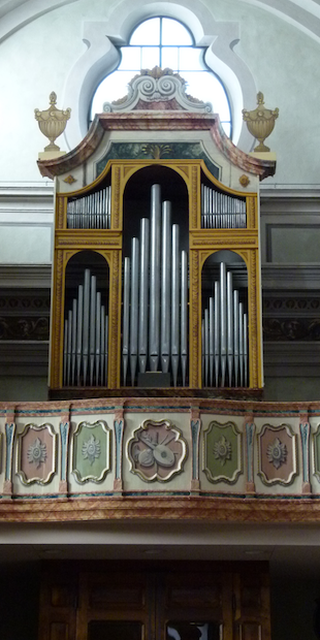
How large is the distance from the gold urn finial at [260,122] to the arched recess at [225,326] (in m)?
1.60

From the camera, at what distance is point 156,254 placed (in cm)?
1296

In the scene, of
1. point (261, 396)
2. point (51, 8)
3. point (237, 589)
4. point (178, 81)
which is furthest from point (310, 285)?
point (51, 8)

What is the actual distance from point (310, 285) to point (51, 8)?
5.58 m

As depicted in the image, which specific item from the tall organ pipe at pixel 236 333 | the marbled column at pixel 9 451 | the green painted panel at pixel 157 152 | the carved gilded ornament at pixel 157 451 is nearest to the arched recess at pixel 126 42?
the green painted panel at pixel 157 152

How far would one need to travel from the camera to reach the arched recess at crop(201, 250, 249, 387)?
12.5 metres

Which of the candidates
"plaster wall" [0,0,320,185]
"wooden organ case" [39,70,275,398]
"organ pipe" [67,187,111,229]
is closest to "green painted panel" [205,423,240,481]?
"wooden organ case" [39,70,275,398]

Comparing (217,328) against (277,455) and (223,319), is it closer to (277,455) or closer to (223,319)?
(223,319)

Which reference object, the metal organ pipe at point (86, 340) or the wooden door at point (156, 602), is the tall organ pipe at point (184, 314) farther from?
the wooden door at point (156, 602)

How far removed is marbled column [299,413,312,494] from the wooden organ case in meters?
1.12

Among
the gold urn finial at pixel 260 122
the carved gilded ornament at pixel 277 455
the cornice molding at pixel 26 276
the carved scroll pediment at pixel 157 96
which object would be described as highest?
the carved scroll pediment at pixel 157 96

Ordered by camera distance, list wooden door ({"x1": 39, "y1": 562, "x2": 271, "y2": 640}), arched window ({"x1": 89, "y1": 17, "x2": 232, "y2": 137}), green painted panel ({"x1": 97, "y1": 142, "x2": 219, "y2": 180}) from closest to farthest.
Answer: wooden door ({"x1": 39, "y1": 562, "x2": 271, "y2": 640}) → green painted panel ({"x1": 97, "y1": 142, "x2": 219, "y2": 180}) → arched window ({"x1": 89, "y1": 17, "x2": 232, "y2": 137})

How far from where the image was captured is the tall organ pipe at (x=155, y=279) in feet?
41.0

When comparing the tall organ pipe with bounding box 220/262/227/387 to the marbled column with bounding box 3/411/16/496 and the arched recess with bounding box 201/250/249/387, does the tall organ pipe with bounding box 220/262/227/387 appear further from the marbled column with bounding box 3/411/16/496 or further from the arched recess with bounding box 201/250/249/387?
the marbled column with bounding box 3/411/16/496

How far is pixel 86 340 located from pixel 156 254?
53.1 inches
